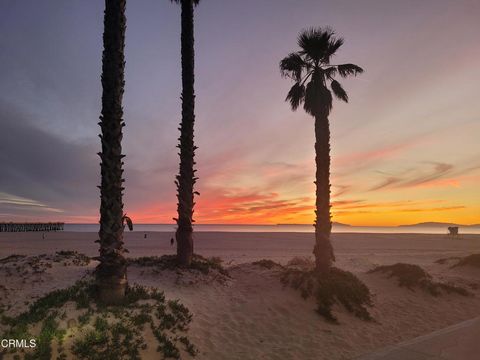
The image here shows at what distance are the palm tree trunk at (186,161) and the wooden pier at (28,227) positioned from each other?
8049cm

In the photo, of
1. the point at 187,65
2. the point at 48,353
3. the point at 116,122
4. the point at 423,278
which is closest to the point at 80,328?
the point at 48,353

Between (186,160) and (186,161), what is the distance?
0.15 ft

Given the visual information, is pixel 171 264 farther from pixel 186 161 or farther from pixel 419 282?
pixel 419 282

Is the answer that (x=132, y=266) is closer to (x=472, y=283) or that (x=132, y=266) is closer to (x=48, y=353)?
(x=48, y=353)

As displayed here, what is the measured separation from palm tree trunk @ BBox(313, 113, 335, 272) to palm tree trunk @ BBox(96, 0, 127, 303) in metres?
9.06

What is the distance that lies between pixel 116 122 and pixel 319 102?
10298 mm

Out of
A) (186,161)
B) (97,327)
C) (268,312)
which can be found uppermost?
(186,161)

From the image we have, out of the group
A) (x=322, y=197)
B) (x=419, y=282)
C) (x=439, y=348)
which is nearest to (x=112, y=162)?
(x=439, y=348)

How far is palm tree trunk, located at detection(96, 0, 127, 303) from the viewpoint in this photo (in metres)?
9.57

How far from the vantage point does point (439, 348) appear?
847 cm

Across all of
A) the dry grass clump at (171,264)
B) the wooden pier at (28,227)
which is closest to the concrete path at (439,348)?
the dry grass clump at (171,264)

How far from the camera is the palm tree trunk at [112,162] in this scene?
9.57 m

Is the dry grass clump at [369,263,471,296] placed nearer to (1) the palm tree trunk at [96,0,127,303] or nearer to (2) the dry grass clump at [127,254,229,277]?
(2) the dry grass clump at [127,254,229,277]

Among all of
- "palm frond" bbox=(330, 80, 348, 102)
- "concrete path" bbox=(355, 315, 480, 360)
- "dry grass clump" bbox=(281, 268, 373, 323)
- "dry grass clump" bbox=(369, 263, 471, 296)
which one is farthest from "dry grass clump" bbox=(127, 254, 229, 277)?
"palm frond" bbox=(330, 80, 348, 102)
